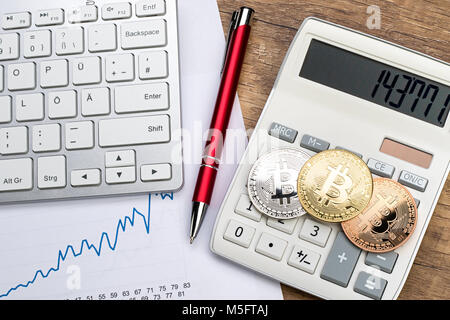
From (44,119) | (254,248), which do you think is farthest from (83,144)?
(254,248)

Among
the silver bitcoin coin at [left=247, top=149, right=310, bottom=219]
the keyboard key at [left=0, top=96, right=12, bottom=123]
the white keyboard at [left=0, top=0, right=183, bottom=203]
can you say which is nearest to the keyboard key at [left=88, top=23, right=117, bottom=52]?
the white keyboard at [left=0, top=0, right=183, bottom=203]

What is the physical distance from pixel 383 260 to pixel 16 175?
0.40m

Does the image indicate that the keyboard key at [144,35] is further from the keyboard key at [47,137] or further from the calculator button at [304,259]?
the calculator button at [304,259]

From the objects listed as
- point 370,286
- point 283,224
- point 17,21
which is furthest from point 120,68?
point 370,286

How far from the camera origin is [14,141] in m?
0.53

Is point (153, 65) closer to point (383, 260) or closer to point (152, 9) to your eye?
point (152, 9)

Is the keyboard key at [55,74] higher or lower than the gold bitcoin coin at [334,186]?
higher

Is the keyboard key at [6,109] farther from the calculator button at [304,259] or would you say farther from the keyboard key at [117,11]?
the calculator button at [304,259]

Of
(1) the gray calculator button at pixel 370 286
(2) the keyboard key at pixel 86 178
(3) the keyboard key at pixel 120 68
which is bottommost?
(1) the gray calculator button at pixel 370 286

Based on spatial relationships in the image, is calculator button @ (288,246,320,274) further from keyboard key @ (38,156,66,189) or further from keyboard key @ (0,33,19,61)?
keyboard key @ (0,33,19,61)

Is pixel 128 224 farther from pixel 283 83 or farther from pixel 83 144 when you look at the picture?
pixel 283 83

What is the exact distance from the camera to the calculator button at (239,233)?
491 millimetres

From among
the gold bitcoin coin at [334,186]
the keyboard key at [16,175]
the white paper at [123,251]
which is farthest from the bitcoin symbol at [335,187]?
the keyboard key at [16,175]

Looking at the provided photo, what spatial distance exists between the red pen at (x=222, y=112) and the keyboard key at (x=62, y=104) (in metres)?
0.16
